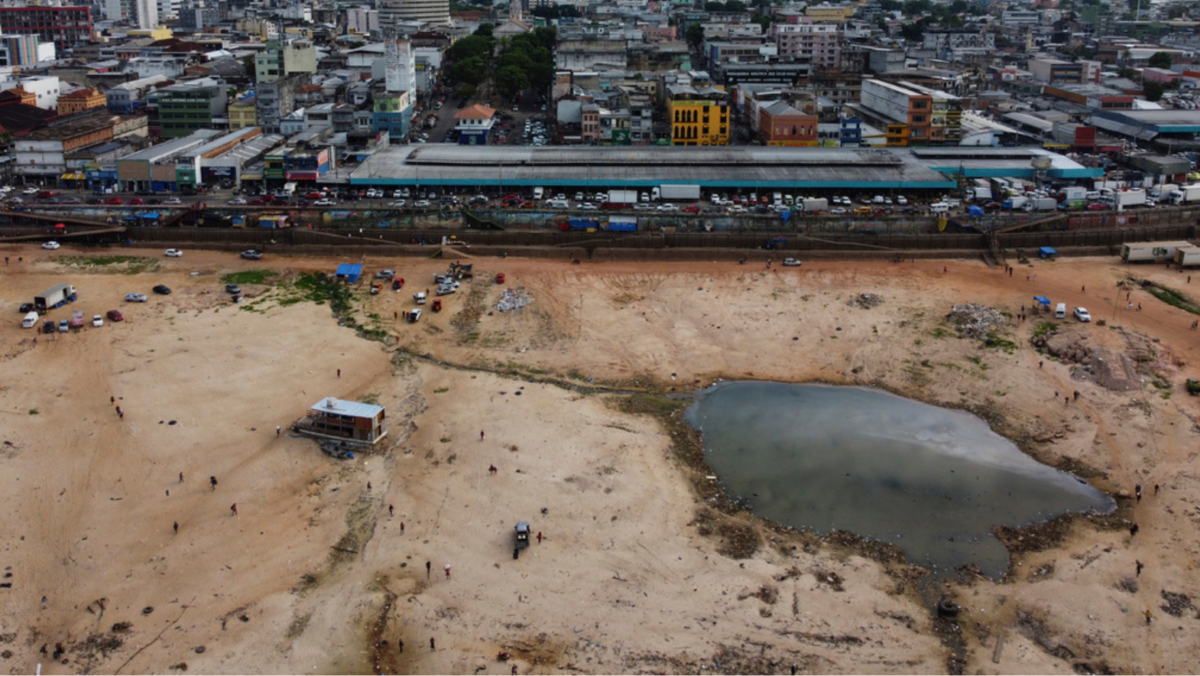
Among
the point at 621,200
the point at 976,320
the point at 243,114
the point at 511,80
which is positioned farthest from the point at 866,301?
the point at 511,80

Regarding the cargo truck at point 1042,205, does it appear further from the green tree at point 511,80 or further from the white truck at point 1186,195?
the green tree at point 511,80

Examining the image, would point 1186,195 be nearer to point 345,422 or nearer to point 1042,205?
point 1042,205

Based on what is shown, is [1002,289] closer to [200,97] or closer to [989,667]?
[989,667]

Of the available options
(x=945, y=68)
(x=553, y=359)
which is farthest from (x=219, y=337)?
(x=945, y=68)

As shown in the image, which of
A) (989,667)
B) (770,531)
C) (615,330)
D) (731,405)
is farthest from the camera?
(615,330)

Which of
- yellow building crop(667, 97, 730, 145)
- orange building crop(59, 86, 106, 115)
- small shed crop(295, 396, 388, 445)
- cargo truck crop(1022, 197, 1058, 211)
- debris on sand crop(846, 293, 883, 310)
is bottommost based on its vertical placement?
small shed crop(295, 396, 388, 445)

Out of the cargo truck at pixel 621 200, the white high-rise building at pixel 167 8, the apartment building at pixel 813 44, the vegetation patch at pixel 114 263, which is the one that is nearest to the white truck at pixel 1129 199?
the cargo truck at pixel 621 200

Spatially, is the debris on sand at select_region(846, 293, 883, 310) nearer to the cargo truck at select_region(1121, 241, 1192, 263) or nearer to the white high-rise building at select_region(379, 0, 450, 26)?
the cargo truck at select_region(1121, 241, 1192, 263)

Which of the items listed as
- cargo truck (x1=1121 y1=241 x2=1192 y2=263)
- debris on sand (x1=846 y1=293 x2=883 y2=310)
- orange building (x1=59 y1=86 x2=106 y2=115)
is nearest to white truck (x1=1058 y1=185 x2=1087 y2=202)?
cargo truck (x1=1121 y1=241 x2=1192 y2=263)
